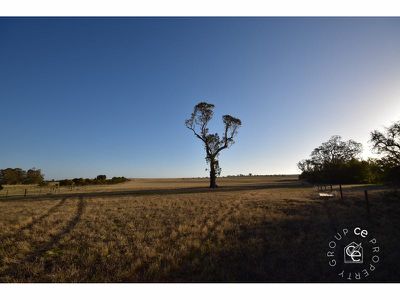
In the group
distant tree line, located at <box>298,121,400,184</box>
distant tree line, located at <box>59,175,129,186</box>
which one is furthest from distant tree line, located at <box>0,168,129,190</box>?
distant tree line, located at <box>298,121,400,184</box>

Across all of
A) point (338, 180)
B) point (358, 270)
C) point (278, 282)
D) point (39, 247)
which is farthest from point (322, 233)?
point (338, 180)

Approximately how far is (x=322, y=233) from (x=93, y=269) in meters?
9.71

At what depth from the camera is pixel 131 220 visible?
725 inches

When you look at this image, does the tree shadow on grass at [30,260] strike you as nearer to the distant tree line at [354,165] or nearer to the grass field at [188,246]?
the grass field at [188,246]

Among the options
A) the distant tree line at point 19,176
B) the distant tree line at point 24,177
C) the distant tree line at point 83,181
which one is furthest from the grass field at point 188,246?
the distant tree line at point 19,176

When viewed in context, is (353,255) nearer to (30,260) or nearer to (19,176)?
(30,260)

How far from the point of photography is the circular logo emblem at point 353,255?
878cm

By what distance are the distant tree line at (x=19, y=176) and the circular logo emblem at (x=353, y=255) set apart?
114300 mm

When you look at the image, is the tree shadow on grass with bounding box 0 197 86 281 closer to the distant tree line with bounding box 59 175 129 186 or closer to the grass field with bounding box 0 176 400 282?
the grass field with bounding box 0 176 400 282

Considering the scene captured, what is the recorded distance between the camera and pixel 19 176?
11850 centimetres

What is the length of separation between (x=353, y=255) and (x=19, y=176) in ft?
441

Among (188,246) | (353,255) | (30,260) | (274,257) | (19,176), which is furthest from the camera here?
(19,176)

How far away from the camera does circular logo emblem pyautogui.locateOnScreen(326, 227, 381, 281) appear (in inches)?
346

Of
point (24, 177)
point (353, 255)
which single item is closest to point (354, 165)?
point (353, 255)
